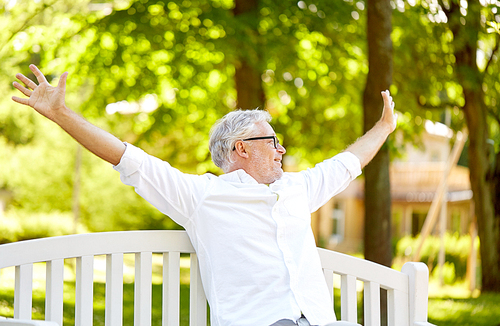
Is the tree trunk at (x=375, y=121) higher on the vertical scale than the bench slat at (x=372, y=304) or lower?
higher

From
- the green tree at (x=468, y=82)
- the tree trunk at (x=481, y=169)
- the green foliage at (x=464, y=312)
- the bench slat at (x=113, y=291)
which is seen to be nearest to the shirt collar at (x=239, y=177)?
the bench slat at (x=113, y=291)

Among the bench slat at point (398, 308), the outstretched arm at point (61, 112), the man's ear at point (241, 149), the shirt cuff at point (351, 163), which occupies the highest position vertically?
the outstretched arm at point (61, 112)

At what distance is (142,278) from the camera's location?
242 centimetres

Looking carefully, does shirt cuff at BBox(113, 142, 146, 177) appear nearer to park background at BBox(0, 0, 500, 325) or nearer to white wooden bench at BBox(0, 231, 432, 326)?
white wooden bench at BBox(0, 231, 432, 326)

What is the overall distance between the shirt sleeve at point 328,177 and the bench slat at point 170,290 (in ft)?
2.43

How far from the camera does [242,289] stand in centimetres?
240

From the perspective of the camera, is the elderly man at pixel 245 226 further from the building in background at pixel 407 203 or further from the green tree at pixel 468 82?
the building in background at pixel 407 203

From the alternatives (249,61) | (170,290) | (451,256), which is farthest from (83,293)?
(451,256)

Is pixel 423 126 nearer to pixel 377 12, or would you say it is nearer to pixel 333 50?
pixel 333 50

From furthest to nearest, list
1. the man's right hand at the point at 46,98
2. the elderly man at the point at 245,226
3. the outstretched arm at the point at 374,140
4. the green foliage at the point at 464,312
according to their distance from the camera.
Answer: the green foliage at the point at 464,312 < the outstretched arm at the point at 374,140 < the elderly man at the point at 245,226 < the man's right hand at the point at 46,98

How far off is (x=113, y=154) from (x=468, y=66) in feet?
18.7

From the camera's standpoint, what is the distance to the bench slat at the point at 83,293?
2270mm

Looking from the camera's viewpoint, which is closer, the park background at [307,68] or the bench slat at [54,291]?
the bench slat at [54,291]

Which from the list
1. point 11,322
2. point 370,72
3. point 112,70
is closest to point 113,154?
point 11,322
